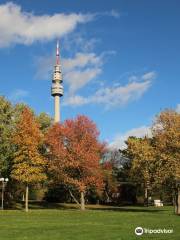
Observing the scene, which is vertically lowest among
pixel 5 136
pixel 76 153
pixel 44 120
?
pixel 76 153

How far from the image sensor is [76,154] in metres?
64.4

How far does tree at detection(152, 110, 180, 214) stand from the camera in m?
51.0

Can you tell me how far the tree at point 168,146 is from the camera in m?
51.0

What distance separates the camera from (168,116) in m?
52.8

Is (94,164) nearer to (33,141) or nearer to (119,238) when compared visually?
(33,141)

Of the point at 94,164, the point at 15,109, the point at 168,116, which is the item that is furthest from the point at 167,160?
the point at 15,109

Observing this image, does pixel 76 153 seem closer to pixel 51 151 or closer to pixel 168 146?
pixel 51 151

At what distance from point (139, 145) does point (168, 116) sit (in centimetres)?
526

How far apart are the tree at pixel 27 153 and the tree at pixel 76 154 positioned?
119 inches

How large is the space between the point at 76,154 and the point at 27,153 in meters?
6.75

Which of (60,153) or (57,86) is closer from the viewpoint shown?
(60,153)

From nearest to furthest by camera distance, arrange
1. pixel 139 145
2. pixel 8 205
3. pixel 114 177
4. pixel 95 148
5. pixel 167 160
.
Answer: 1. pixel 167 160
2. pixel 139 145
3. pixel 95 148
4. pixel 8 205
5. pixel 114 177

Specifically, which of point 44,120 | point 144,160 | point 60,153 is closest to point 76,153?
point 60,153

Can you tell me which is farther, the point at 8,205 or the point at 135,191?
the point at 135,191
